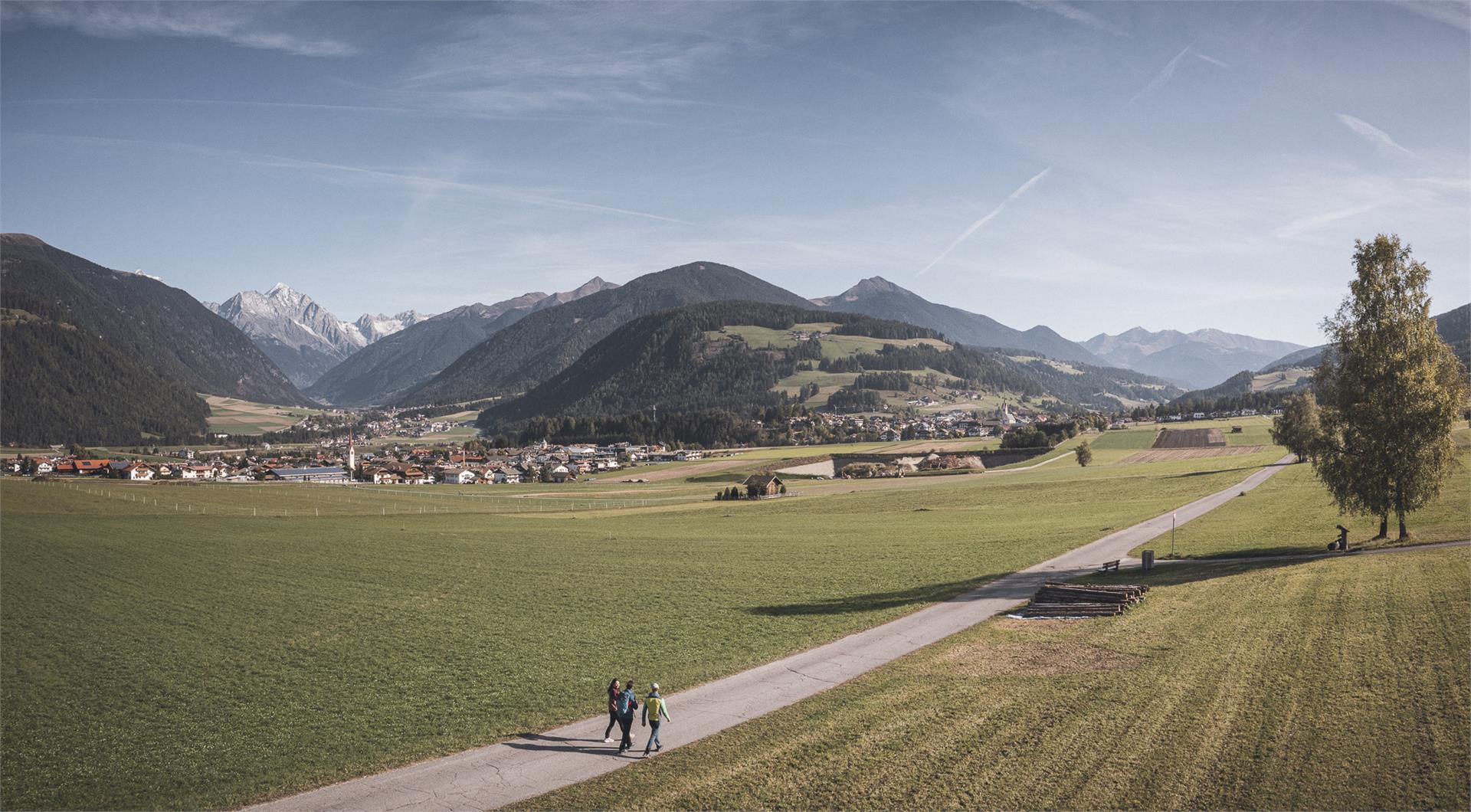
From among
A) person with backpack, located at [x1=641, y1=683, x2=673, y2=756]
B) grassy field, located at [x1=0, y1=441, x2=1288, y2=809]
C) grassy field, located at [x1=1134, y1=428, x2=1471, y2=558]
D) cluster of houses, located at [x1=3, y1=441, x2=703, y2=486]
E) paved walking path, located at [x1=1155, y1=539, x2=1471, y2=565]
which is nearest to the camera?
person with backpack, located at [x1=641, y1=683, x2=673, y2=756]

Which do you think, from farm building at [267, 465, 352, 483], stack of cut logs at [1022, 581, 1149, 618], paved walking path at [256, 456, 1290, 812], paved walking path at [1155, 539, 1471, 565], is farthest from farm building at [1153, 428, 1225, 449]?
farm building at [267, 465, 352, 483]

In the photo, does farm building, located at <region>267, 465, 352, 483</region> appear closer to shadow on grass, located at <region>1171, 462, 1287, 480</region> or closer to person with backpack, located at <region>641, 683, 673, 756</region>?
shadow on grass, located at <region>1171, 462, 1287, 480</region>

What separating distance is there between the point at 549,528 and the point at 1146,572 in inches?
1886

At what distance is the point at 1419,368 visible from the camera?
122ft

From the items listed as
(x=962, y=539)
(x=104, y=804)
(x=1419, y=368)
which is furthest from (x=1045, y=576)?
(x=104, y=804)

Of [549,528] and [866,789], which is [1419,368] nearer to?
[866,789]

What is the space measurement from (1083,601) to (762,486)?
7026 cm

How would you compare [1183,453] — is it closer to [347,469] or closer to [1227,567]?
[1227,567]

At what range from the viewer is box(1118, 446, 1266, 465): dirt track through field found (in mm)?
123000

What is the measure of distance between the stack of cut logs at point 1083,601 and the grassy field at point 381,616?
5070 mm

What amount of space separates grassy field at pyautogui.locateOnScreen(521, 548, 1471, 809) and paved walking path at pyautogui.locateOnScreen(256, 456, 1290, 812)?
2.70ft

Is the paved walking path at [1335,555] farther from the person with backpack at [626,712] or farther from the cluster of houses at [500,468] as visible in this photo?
the cluster of houses at [500,468]

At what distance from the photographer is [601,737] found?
20047 millimetres

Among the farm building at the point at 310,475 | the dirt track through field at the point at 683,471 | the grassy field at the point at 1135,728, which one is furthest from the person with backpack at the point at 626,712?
the farm building at the point at 310,475
